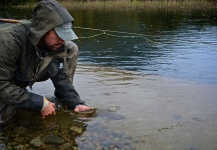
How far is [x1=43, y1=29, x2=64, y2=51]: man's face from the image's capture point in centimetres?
259

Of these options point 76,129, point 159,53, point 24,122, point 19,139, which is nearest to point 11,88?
point 19,139

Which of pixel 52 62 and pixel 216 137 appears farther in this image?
pixel 52 62

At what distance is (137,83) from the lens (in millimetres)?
4941

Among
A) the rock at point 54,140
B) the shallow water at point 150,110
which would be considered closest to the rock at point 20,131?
the rock at point 54,140

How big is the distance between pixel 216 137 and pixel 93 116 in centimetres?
141

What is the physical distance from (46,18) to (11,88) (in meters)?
0.74

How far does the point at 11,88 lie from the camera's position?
2627mm

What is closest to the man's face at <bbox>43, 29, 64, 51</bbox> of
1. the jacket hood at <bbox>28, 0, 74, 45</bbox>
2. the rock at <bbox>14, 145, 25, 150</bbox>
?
the jacket hood at <bbox>28, 0, 74, 45</bbox>

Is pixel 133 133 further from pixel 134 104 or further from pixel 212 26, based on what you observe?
pixel 212 26

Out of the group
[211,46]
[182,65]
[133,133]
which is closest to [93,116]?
[133,133]

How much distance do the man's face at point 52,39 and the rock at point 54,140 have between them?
92cm

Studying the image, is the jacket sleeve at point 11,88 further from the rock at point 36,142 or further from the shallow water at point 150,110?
the shallow water at point 150,110

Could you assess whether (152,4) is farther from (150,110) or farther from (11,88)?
(11,88)

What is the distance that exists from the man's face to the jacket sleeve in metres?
0.30
